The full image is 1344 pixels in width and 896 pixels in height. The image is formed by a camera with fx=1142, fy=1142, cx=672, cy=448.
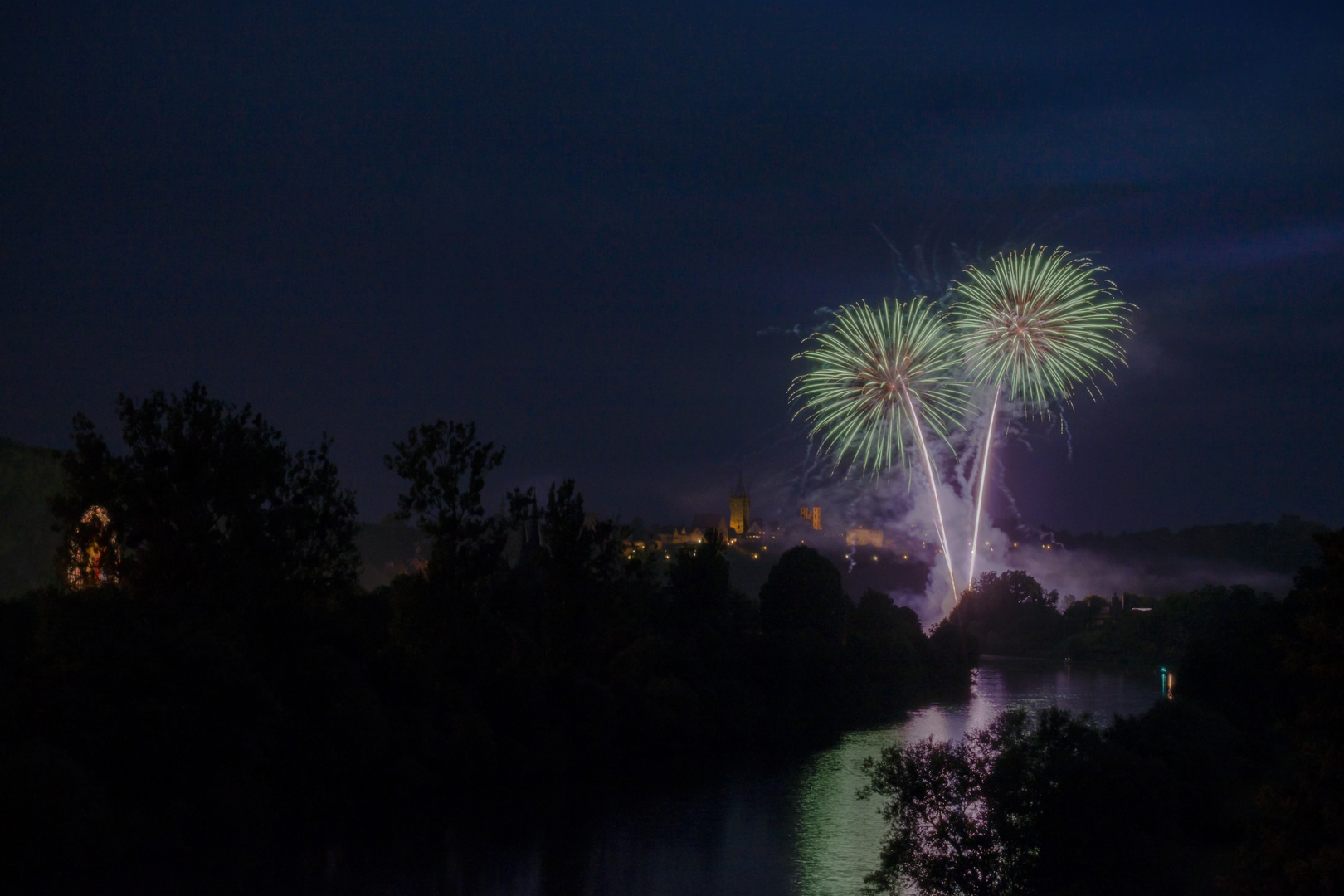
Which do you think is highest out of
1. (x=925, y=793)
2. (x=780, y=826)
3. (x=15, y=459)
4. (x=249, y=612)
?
(x=15, y=459)

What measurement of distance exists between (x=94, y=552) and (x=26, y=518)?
220 feet

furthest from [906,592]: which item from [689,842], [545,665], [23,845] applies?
[23,845]

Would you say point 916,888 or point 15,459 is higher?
point 15,459

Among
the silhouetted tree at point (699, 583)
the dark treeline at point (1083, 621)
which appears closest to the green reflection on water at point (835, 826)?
the silhouetted tree at point (699, 583)

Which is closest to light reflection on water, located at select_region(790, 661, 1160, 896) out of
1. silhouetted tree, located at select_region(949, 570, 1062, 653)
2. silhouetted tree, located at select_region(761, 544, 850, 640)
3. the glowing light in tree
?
silhouetted tree, located at select_region(761, 544, 850, 640)

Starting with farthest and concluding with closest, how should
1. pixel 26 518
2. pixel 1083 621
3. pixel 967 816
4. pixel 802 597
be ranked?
pixel 1083 621 < pixel 26 518 < pixel 802 597 < pixel 967 816

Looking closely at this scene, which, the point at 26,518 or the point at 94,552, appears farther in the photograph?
the point at 26,518

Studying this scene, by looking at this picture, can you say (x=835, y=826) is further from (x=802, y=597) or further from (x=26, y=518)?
(x=26, y=518)

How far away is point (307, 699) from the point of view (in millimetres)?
36312

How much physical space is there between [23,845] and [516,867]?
38.6 ft

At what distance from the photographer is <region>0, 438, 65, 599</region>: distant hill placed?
292 ft

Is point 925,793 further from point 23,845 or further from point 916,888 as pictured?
point 23,845

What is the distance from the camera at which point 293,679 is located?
120 feet

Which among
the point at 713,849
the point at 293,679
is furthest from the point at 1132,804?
the point at 293,679
